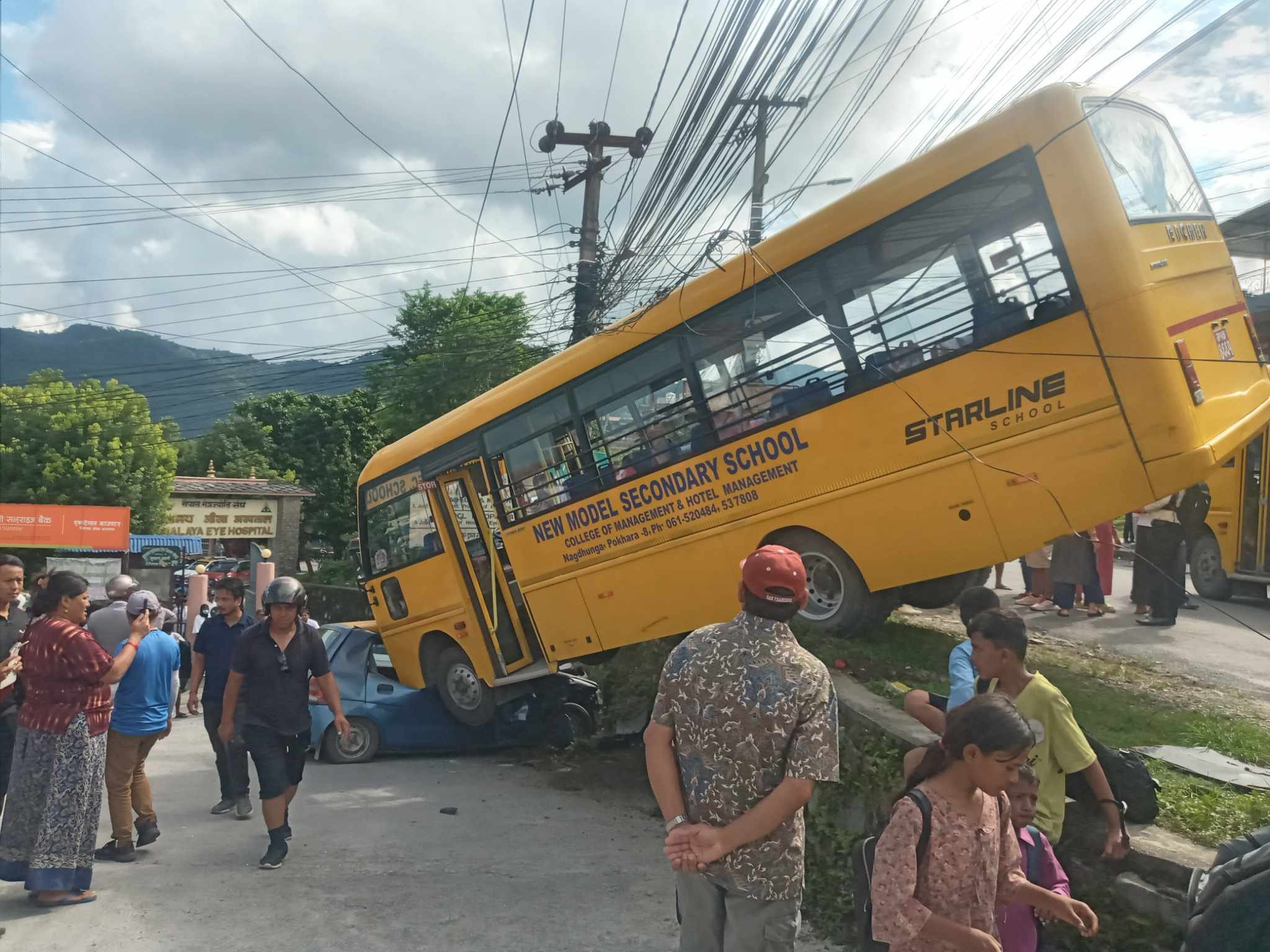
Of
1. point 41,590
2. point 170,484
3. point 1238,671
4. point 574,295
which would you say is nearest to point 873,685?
point 1238,671

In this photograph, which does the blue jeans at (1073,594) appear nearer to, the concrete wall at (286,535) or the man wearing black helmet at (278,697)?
the man wearing black helmet at (278,697)

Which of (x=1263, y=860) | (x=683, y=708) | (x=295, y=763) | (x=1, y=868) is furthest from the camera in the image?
(x=295, y=763)

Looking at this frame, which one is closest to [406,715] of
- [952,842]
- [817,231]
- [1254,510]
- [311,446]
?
[817,231]

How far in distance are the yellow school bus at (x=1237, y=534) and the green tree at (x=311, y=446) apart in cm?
3580

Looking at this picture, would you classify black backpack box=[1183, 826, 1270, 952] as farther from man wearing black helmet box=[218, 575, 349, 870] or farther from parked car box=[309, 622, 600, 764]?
parked car box=[309, 622, 600, 764]

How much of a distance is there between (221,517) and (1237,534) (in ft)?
115

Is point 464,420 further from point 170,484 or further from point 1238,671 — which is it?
point 170,484

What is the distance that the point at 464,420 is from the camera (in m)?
10.4

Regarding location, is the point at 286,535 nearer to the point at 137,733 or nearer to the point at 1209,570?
the point at 1209,570

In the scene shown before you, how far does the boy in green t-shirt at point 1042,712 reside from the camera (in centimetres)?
372

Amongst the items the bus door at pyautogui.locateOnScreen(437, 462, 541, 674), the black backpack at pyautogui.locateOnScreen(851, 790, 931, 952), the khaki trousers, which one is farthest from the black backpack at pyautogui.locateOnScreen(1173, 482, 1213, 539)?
the khaki trousers

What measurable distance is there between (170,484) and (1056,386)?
123 ft

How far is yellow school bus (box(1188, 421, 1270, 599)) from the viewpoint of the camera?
13.2m

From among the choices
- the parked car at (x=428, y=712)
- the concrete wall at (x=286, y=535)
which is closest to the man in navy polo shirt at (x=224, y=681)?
the parked car at (x=428, y=712)
